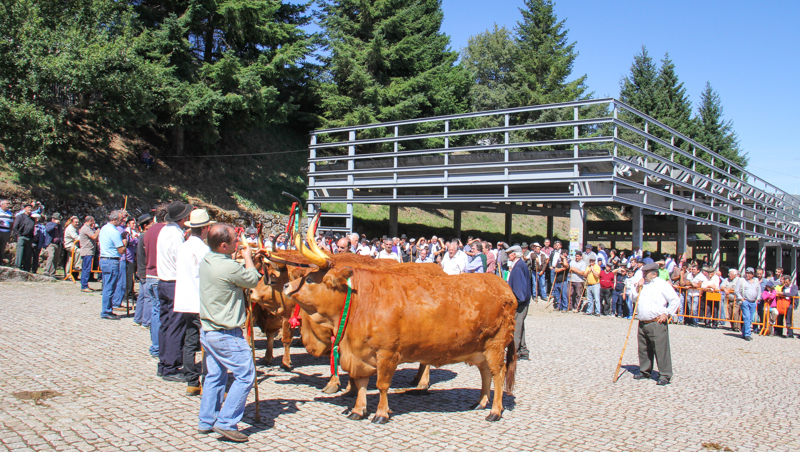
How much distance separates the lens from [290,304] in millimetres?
7621

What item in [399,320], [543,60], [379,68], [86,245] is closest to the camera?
[399,320]

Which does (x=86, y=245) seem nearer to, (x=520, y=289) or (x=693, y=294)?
(x=520, y=289)

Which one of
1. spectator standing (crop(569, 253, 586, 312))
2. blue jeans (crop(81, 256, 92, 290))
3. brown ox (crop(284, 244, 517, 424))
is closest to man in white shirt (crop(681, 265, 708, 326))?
spectator standing (crop(569, 253, 586, 312))

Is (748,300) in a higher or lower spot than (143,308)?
higher

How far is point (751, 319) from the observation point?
1330cm

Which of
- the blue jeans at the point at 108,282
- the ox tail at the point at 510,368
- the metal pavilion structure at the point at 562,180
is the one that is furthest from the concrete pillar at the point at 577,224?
the blue jeans at the point at 108,282

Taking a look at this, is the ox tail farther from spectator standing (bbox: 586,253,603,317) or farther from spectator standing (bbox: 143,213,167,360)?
spectator standing (bbox: 586,253,603,317)

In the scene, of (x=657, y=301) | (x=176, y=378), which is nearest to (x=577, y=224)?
(x=657, y=301)

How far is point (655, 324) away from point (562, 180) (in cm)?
943

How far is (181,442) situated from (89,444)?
77 cm

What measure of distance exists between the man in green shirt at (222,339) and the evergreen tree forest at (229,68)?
56.6 ft

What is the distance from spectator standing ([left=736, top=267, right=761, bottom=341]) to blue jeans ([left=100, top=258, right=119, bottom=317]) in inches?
592

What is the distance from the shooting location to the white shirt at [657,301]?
8297 millimetres

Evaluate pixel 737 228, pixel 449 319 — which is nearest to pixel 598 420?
pixel 449 319
